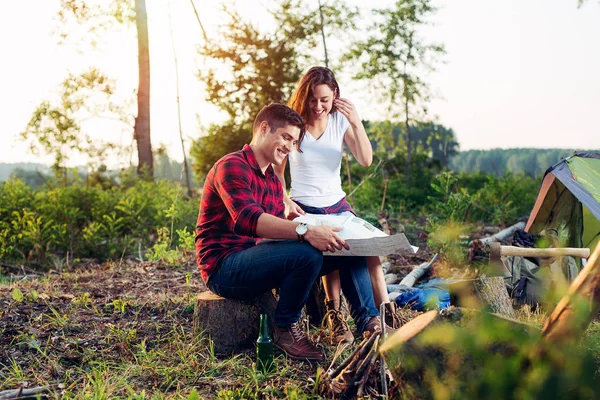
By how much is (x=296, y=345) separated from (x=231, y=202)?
87cm

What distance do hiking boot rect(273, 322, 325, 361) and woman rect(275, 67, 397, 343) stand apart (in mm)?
459

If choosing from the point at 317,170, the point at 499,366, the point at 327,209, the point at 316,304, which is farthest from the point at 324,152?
the point at 499,366

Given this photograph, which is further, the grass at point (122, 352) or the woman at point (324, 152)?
the woman at point (324, 152)

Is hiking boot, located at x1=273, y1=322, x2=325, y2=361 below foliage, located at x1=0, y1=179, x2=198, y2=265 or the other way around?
below

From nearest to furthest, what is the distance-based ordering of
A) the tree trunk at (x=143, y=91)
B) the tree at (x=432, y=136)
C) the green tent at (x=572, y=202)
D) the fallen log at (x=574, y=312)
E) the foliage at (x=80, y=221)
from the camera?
the fallen log at (x=574, y=312), the green tent at (x=572, y=202), the foliage at (x=80, y=221), the tree trunk at (x=143, y=91), the tree at (x=432, y=136)

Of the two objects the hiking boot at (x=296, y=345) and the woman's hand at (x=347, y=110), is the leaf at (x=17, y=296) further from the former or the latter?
the woman's hand at (x=347, y=110)

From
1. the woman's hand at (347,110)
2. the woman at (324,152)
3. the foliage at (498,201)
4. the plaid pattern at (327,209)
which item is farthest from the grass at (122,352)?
the foliage at (498,201)

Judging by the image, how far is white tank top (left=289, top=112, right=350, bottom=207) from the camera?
4043 mm

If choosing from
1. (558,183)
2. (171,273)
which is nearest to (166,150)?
(171,273)

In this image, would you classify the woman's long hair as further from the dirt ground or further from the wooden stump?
the dirt ground

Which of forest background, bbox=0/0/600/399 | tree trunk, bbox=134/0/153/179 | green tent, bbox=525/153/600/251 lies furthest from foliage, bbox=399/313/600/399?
tree trunk, bbox=134/0/153/179

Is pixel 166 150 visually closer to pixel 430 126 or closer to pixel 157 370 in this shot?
pixel 430 126

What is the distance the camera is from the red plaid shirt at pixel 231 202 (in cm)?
321

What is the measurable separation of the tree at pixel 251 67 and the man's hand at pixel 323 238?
12422 millimetres
